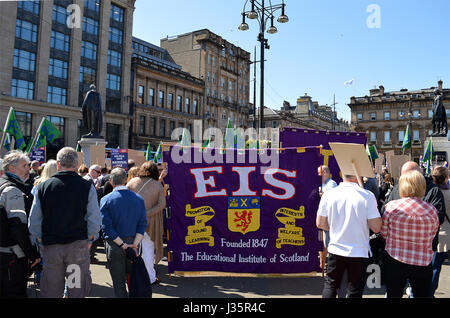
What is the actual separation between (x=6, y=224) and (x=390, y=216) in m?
4.27

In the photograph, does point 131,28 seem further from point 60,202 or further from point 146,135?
point 60,202

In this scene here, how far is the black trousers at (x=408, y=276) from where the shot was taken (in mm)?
3701

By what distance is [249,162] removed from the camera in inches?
248

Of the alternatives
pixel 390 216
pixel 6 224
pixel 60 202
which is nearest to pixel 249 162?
pixel 390 216

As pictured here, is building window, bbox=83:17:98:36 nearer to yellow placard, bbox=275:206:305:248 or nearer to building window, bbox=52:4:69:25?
building window, bbox=52:4:69:25

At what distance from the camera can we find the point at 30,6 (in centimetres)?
3312

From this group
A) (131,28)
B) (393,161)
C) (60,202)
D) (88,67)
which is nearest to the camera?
(60,202)

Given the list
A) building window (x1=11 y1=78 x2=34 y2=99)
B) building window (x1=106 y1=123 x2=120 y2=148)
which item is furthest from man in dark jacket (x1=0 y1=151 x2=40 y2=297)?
building window (x1=106 y1=123 x2=120 y2=148)

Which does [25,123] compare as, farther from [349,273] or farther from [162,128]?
[349,273]

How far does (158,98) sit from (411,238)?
4531cm

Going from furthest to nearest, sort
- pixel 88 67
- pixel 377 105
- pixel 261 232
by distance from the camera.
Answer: pixel 377 105, pixel 88 67, pixel 261 232

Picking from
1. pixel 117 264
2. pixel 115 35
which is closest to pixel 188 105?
pixel 115 35

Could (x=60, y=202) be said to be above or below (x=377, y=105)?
below
